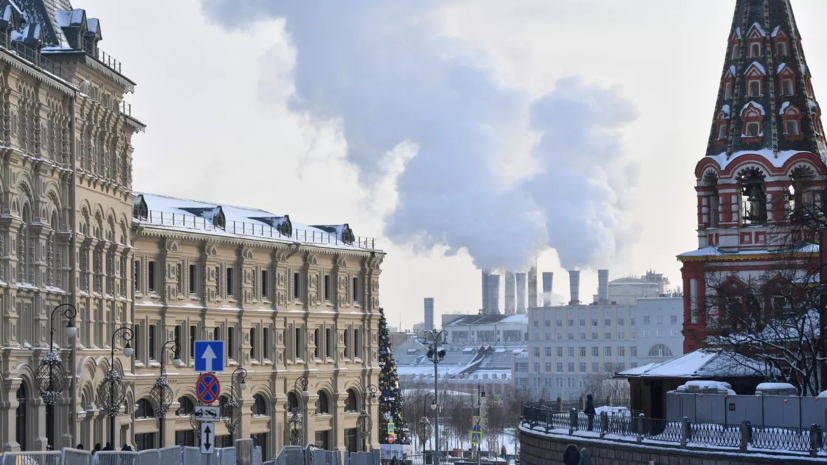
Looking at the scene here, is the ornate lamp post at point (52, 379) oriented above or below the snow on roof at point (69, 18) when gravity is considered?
below

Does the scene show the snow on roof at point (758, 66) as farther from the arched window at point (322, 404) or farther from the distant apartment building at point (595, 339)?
the distant apartment building at point (595, 339)

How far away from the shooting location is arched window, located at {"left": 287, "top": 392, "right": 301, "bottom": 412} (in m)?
81.7

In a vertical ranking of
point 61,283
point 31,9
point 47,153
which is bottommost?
point 61,283

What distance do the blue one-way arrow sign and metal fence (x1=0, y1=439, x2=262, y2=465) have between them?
161 cm

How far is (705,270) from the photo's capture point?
7612 cm

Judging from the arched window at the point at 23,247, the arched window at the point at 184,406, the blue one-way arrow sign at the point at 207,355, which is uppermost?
the arched window at the point at 23,247

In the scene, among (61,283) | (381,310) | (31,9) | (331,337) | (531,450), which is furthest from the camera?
(381,310)

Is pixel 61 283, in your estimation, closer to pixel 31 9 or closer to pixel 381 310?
pixel 31 9

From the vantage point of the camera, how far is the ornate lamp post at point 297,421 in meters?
80.2

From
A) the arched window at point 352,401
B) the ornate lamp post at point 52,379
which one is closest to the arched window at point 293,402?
the arched window at point 352,401

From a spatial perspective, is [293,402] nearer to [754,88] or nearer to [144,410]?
[144,410]

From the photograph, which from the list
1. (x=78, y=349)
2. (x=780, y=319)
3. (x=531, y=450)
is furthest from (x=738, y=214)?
(x=78, y=349)

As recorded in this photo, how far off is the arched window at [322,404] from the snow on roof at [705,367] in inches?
1256

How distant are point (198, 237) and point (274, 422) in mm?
10975
